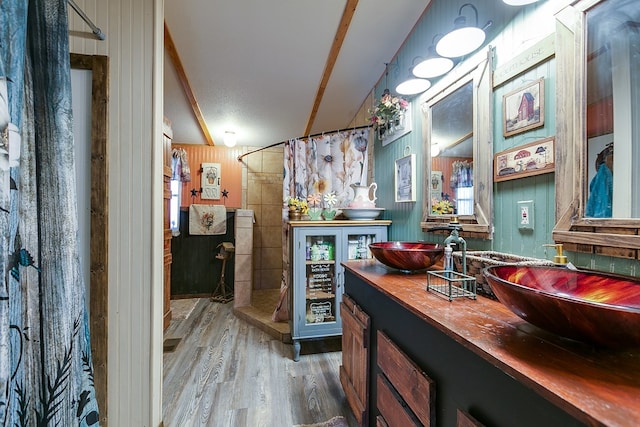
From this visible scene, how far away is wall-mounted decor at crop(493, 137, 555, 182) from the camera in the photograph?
0.99 meters

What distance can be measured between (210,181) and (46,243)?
Result: 3.70 meters

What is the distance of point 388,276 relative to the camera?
129 cm

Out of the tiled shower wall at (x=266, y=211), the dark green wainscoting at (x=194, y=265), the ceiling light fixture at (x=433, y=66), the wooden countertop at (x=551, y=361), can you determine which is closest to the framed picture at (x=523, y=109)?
the ceiling light fixture at (x=433, y=66)

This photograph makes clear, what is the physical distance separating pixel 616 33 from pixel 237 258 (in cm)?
347

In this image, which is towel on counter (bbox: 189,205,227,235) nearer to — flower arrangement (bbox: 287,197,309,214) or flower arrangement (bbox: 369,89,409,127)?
flower arrangement (bbox: 287,197,309,214)

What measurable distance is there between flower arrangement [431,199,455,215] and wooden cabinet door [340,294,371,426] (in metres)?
0.75

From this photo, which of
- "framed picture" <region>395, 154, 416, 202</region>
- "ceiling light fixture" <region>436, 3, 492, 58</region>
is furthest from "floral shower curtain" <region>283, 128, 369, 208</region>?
"ceiling light fixture" <region>436, 3, 492, 58</region>

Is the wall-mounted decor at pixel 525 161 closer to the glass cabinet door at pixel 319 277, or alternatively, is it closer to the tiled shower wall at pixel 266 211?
the glass cabinet door at pixel 319 277

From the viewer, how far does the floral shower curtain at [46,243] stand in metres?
0.86

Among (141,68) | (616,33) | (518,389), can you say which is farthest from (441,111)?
(141,68)

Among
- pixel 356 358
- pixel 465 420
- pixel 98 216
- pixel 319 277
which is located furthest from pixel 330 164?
pixel 465 420

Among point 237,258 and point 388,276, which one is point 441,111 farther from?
point 237,258

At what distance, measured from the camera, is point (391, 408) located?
40.1 inches

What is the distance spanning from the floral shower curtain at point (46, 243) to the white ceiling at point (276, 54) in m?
1.09
